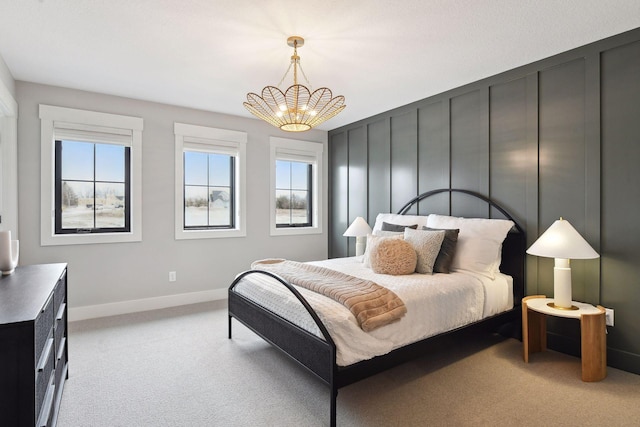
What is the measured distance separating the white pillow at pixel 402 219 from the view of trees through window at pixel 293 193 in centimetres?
157

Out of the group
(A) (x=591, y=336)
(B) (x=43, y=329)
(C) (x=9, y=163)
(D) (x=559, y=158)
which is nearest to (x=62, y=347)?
(B) (x=43, y=329)

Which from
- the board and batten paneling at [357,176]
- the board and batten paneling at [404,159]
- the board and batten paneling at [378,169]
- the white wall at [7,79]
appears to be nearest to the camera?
the white wall at [7,79]

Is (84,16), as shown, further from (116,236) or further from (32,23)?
(116,236)

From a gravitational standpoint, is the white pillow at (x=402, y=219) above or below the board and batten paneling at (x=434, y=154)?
below

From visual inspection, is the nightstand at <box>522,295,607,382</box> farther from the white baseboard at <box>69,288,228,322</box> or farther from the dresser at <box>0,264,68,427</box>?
the white baseboard at <box>69,288,228,322</box>

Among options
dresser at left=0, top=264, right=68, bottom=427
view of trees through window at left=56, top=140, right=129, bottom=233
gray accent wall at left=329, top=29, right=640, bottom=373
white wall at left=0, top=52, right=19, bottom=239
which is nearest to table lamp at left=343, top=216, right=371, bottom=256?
gray accent wall at left=329, top=29, right=640, bottom=373

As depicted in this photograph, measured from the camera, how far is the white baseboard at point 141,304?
377cm

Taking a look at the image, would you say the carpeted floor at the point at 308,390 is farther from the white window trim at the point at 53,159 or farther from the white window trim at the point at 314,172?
the white window trim at the point at 314,172

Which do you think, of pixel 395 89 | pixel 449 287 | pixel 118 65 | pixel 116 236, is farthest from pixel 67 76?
pixel 449 287

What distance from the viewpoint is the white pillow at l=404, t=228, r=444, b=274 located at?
120 inches

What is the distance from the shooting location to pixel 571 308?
2609 millimetres

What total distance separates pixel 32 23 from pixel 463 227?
3.82m

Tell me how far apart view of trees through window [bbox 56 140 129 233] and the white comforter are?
2.02 meters

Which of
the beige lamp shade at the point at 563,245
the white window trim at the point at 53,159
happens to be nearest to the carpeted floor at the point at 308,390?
the beige lamp shade at the point at 563,245
